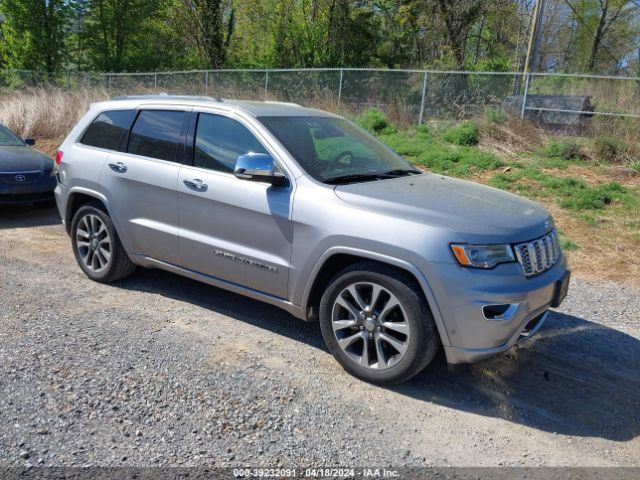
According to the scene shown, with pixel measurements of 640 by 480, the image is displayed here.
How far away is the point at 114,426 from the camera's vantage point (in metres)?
3.30

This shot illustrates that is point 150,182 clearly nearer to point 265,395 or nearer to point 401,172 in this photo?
point 401,172

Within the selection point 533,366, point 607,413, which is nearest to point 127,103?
point 533,366

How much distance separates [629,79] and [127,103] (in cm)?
984

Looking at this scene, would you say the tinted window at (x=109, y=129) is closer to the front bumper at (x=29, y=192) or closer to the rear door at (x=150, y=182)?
the rear door at (x=150, y=182)

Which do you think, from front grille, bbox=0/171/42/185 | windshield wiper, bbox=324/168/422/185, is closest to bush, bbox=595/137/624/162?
windshield wiper, bbox=324/168/422/185

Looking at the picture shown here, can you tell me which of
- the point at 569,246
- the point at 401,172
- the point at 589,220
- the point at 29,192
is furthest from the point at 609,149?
the point at 29,192

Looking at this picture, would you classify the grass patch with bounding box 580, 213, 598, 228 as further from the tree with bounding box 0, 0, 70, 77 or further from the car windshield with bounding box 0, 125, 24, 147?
the tree with bounding box 0, 0, 70, 77

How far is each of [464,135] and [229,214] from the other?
8.69m

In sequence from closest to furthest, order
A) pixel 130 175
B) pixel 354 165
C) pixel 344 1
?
pixel 354 165 < pixel 130 175 < pixel 344 1

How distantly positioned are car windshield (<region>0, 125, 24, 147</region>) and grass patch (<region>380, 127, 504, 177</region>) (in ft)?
22.1

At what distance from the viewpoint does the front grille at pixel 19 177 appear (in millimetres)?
8172

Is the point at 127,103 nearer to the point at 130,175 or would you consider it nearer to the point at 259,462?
the point at 130,175

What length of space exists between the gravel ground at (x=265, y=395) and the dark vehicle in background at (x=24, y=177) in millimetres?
3513

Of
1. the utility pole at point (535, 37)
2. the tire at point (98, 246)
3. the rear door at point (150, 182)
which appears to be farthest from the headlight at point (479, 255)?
the utility pole at point (535, 37)
